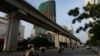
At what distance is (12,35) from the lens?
→ 35000 millimetres

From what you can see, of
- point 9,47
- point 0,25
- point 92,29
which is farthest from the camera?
point 0,25

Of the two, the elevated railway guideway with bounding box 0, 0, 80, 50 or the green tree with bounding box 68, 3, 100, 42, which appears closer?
the green tree with bounding box 68, 3, 100, 42

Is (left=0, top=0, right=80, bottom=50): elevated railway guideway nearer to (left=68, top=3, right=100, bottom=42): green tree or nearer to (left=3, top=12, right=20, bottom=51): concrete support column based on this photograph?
Result: (left=3, top=12, right=20, bottom=51): concrete support column

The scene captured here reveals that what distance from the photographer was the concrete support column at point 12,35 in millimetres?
33644

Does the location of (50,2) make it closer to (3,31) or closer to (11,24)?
(3,31)

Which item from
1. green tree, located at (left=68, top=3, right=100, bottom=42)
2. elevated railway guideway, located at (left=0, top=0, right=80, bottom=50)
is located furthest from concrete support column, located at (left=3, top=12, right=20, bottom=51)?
green tree, located at (left=68, top=3, right=100, bottom=42)

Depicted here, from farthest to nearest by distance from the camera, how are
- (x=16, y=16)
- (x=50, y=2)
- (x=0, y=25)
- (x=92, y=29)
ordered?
(x=50, y=2), (x=0, y=25), (x=16, y=16), (x=92, y=29)

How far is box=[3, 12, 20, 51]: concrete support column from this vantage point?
33.6 meters

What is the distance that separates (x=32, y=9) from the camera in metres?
39.4

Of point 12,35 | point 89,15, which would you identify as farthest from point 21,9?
point 89,15

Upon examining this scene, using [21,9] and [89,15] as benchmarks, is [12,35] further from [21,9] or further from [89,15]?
[89,15]

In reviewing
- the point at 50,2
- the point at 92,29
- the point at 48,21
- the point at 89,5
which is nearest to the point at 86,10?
the point at 89,5

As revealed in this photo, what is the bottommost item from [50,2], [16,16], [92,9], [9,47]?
[9,47]

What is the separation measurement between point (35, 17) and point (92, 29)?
23.5 metres
